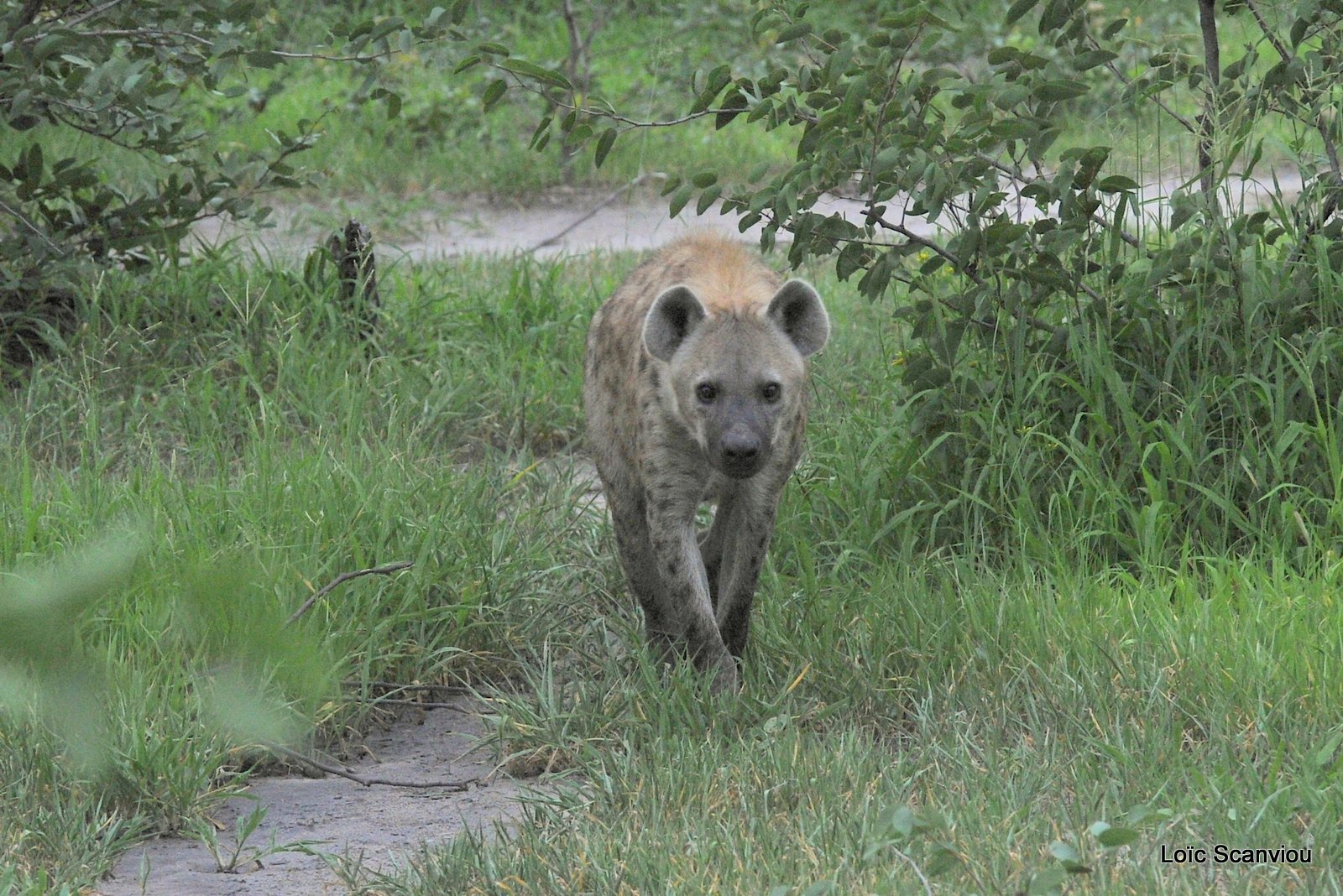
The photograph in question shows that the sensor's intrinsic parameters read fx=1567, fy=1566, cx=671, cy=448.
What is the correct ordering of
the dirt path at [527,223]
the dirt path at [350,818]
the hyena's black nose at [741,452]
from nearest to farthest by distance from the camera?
the dirt path at [350,818] < the hyena's black nose at [741,452] < the dirt path at [527,223]

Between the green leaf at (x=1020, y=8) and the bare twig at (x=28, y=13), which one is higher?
the green leaf at (x=1020, y=8)

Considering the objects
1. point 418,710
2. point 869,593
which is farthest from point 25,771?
point 869,593

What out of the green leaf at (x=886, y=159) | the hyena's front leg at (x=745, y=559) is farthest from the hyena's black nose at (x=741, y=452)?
the green leaf at (x=886, y=159)

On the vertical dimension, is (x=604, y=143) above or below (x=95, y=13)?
below

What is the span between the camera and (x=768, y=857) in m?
2.29

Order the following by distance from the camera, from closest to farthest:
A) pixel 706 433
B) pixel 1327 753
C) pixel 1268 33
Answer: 1. pixel 1327 753
2. pixel 706 433
3. pixel 1268 33

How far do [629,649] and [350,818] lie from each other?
0.82 metres

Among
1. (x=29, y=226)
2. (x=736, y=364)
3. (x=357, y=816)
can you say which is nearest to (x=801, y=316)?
(x=736, y=364)

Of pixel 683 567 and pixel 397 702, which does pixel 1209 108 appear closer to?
pixel 683 567

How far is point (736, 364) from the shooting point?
3.12 m

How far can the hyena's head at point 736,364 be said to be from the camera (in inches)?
120

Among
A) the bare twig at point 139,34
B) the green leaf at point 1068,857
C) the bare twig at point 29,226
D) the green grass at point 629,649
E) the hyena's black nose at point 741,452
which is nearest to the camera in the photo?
the green leaf at point 1068,857

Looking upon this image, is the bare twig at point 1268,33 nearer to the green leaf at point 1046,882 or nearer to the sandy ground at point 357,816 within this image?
the sandy ground at point 357,816

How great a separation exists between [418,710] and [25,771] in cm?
85
